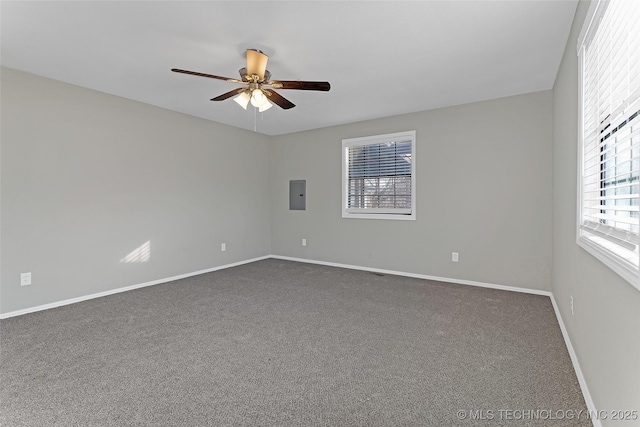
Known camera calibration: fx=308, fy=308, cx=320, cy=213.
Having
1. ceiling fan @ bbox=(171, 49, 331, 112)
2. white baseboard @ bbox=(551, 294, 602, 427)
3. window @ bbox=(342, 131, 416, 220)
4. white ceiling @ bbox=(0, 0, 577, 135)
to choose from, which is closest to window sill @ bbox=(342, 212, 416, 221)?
window @ bbox=(342, 131, 416, 220)

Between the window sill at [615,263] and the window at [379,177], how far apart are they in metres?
2.88

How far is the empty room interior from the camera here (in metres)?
1.66

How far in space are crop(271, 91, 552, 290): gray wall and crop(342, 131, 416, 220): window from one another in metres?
0.11

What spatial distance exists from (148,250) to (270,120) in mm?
2624

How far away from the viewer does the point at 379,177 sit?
491cm

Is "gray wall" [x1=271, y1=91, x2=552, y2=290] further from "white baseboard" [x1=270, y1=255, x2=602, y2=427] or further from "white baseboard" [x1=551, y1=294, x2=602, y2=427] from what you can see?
"white baseboard" [x1=551, y1=294, x2=602, y2=427]

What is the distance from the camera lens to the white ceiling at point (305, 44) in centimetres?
212

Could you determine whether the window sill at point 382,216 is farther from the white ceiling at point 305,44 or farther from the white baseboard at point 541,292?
the white ceiling at point 305,44

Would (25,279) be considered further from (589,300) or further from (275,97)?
(589,300)

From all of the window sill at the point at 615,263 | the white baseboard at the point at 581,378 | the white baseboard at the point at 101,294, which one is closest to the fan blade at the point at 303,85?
the window sill at the point at 615,263

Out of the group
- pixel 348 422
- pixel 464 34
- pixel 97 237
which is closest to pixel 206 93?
pixel 97 237

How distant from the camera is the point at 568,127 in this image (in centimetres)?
249

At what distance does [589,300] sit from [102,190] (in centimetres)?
467

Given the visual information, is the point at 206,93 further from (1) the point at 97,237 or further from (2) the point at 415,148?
(2) the point at 415,148
